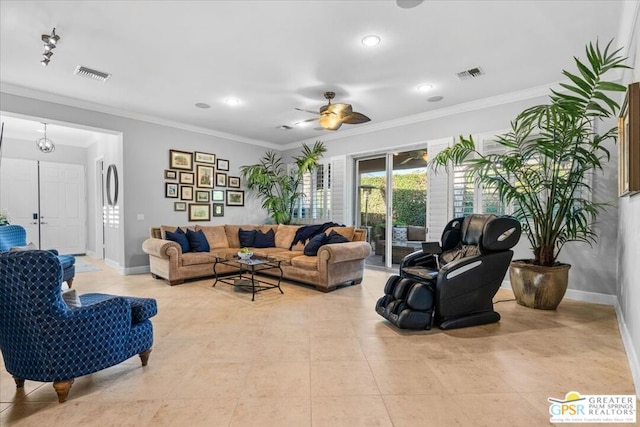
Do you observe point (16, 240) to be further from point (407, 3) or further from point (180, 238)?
point (407, 3)

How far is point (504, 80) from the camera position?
410 centimetres

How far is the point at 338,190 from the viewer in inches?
267

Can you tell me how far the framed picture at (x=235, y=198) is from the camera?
23.4 ft

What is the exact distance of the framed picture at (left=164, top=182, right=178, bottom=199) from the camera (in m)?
Answer: 6.11

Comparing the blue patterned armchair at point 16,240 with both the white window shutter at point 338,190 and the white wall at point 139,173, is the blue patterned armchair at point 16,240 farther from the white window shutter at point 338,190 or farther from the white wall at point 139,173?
the white window shutter at point 338,190

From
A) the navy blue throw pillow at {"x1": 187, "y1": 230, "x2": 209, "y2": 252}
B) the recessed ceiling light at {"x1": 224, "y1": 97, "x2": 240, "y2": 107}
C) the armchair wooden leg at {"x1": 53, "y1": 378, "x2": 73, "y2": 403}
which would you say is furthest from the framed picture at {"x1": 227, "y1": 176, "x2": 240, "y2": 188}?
the armchair wooden leg at {"x1": 53, "y1": 378, "x2": 73, "y2": 403}

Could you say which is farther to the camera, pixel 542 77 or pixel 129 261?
pixel 129 261

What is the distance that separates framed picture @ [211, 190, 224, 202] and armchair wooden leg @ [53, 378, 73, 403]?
16.9ft

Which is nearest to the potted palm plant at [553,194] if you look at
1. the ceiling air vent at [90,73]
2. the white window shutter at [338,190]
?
the white window shutter at [338,190]

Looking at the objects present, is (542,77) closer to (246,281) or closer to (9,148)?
(246,281)

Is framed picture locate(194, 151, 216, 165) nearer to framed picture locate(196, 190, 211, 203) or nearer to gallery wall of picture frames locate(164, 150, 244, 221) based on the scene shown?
gallery wall of picture frames locate(164, 150, 244, 221)

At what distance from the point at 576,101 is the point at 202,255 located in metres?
5.25

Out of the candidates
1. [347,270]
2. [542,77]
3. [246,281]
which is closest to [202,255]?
[246,281]

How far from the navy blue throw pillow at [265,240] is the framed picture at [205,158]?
6.30 ft
